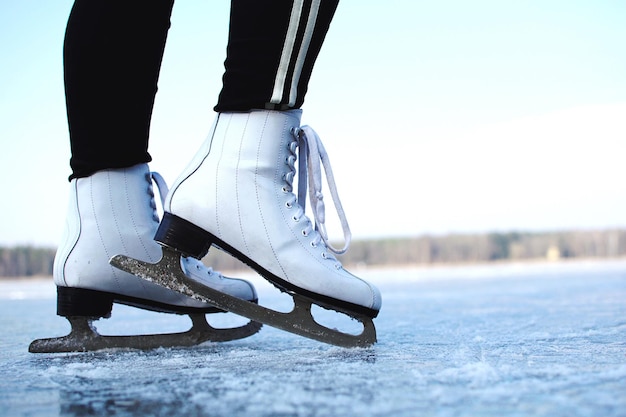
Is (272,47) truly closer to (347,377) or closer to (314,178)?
(314,178)

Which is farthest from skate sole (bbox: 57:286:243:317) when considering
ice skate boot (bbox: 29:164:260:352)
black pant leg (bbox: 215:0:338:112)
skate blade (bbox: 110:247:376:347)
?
black pant leg (bbox: 215:0:338:112)

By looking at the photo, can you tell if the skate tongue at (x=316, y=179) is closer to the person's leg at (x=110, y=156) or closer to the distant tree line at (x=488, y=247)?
the person's leg at (x=110, y=156)

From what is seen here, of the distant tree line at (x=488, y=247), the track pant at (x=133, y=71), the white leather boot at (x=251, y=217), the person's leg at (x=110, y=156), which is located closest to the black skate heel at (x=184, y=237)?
the white leather boot at (x=251, y=217)

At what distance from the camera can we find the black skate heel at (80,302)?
3.96 ft

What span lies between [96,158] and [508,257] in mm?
52361

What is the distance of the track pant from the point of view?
104 cm

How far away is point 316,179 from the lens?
117cm

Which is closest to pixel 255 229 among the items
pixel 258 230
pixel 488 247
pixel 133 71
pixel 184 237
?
pixel 258 230

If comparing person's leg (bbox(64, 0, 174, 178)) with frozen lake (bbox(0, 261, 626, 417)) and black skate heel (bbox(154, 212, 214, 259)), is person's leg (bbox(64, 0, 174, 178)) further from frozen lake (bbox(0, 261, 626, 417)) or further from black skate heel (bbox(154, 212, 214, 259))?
frozen lake (bbox(0, 261, 626, 417))

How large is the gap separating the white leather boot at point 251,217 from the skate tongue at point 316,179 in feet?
0.24

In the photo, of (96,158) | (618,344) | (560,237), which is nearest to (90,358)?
(96,158)

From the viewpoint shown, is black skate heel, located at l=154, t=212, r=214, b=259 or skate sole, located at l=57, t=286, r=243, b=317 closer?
black skate heel, located at l=154, t=212, r=214, b=259

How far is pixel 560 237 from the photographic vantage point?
5338 centimetres

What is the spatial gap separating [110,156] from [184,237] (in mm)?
258
